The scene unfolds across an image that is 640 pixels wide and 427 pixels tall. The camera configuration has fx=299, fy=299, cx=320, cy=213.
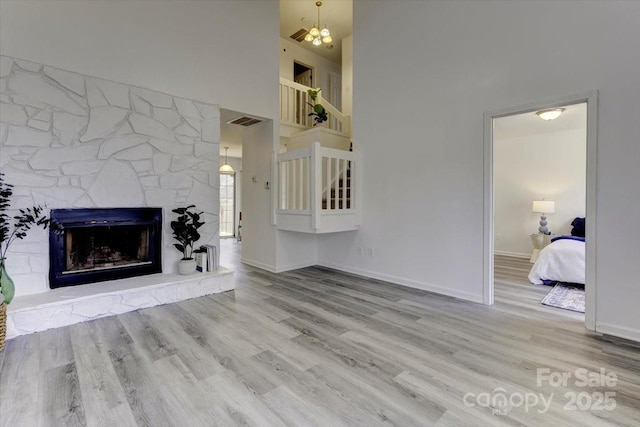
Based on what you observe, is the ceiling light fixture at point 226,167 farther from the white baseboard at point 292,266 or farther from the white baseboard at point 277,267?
the white baseboard at point 292,266

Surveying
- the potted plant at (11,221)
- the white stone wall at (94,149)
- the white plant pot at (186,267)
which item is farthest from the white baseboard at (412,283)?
the potted plant at (11,221)

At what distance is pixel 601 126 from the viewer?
2756 millimetres

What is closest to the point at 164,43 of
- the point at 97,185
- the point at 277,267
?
the point at 97,185

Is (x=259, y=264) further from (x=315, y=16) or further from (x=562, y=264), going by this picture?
(x=315, y=16)

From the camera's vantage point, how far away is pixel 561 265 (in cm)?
423

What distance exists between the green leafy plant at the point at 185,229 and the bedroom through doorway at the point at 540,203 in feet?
13.4

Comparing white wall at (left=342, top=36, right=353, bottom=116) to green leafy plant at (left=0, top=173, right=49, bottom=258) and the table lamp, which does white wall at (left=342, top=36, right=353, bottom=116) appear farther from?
green leafy plant at (left=0, top=173, right=49, bottom=258)

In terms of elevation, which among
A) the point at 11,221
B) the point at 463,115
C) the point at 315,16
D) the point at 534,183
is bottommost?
the point at 11,221

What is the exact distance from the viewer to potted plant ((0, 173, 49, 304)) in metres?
2.78

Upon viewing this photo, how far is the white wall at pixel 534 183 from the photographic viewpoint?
6000 mm

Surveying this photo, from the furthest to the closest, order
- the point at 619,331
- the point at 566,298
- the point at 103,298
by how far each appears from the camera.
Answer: the point at 566,298, the point at 103,298, the point at 619,331

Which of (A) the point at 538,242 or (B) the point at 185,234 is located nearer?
(B) the point at 185,234

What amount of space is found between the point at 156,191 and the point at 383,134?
326 centimetres

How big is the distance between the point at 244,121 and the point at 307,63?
376 centimetres
